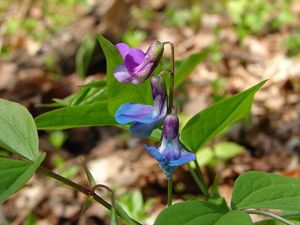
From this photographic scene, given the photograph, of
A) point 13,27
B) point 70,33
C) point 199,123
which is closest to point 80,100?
point 199,123

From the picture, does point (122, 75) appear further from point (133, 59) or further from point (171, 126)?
point (171, 126)

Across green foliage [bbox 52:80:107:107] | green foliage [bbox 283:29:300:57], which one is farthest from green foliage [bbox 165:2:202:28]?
green foliage [bbox 52:80:107:107]

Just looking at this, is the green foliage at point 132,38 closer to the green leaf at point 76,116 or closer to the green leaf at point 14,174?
the green leaf at point 76,116

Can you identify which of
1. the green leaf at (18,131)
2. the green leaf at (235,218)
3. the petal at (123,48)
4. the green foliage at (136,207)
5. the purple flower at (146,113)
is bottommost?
the green foliage at (136,207)

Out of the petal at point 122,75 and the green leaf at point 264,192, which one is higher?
the petal at point 122,75

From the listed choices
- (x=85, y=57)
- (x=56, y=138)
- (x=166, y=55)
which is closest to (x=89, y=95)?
(x=56, y=138)

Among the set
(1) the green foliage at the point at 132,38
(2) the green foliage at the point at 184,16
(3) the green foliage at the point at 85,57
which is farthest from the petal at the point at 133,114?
(2) the green foliage at the point at 184,16
